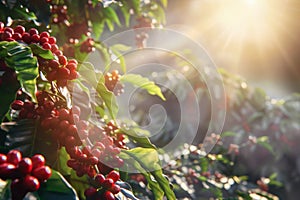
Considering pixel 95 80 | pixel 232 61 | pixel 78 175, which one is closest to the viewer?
pixel 78 175

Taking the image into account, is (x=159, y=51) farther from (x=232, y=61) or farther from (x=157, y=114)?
(x=232, y=61)

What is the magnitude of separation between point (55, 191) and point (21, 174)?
10 cm

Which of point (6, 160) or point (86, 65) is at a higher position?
point (86, 65)

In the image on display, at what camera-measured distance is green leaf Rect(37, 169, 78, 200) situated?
902 mm

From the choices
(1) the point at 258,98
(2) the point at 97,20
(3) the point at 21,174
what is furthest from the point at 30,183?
(1) the point at 258,98

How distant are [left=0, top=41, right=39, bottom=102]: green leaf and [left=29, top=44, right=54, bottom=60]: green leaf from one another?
5 centimetres

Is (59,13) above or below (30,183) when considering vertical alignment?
above

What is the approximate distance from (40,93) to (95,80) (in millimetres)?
197

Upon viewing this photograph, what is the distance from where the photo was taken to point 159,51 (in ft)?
21.5

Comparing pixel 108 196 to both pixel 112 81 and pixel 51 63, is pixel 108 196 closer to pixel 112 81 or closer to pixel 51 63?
pixel 51 63

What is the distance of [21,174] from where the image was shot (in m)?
0.85

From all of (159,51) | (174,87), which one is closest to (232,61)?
(159,51)

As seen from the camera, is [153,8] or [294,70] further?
[294,70]

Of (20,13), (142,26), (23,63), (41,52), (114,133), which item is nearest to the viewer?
(23,63)
